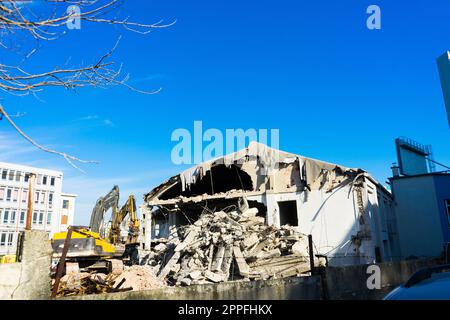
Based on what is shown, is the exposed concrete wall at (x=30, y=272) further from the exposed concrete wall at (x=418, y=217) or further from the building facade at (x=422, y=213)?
the exposed concrete wall at (x=418, y=217)

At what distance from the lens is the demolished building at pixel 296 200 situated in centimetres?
1808

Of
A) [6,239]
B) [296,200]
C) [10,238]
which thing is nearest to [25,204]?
[10,238]

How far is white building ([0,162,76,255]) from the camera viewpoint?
5519cm

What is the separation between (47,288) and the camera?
5.81 meters

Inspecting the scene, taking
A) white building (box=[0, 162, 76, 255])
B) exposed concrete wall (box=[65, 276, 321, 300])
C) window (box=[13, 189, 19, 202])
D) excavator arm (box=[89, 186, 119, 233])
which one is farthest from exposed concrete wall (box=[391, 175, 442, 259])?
window (box=[13, 189, 19, 202])

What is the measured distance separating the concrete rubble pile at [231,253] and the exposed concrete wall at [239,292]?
4.65 meters

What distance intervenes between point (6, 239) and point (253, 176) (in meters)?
49.5

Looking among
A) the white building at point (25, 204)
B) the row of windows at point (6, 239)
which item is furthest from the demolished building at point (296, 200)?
the row of windows at point (6, 239)

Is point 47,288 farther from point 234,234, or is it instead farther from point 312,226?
point 312,226

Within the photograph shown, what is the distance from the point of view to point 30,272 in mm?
5660

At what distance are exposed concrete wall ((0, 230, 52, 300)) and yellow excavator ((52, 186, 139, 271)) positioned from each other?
10795 mm
